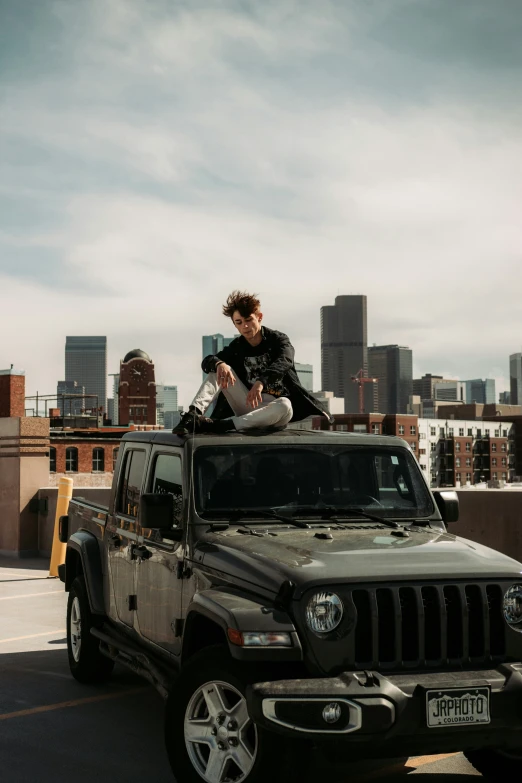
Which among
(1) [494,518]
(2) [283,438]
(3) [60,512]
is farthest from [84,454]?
(2) [283,438]

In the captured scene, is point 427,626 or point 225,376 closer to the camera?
point 427,626

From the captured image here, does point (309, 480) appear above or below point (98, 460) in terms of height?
above

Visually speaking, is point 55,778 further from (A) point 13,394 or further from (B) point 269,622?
(A) point 13,394

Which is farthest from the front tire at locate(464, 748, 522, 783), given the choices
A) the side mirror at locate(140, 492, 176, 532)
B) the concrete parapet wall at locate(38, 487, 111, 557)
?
the concrete parapet wall at locate(38, 487, 111, 557)

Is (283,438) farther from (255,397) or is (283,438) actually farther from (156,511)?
(156,511)

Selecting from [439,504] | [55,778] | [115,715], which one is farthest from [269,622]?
[115,715]

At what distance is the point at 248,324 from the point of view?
716 cm

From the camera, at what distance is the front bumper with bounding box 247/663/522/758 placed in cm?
432

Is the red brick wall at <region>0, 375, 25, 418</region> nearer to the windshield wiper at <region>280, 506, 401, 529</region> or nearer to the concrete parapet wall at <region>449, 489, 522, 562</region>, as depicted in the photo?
the concrete parapet wall at <region>449, 489, 522, 562</region>

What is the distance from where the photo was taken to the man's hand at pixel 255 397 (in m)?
6.81

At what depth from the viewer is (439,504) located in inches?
258

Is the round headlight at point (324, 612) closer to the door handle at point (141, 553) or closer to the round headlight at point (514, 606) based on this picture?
the round headlight at point (514, 606)

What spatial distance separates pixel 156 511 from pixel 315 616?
1.43 meters

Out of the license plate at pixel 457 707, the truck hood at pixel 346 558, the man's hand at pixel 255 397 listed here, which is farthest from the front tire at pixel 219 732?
the man's hand at pixel 255 397
